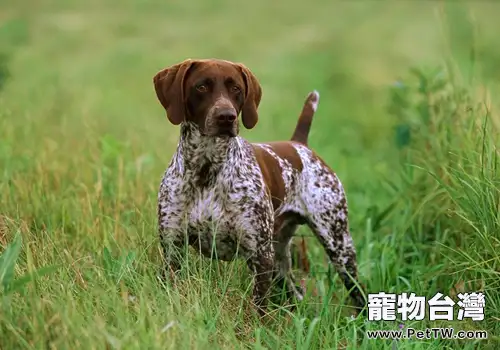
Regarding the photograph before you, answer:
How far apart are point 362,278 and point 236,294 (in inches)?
49.1

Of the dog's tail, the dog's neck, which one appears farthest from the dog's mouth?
the dog's tail

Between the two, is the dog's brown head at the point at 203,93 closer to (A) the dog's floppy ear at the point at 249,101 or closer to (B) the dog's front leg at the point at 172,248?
(A) the dog's floppy ear at the point at 249,101

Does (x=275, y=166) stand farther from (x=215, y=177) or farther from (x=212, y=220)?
(x=212, y=220)

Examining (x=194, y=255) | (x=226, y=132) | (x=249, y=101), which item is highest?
(x=249, y=101)

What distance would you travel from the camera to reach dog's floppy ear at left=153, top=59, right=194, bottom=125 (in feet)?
13.9

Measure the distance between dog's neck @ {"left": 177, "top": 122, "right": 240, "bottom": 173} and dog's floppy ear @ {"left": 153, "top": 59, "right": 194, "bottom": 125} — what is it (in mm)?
143

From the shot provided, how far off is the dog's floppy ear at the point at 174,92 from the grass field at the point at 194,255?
0.73 metres

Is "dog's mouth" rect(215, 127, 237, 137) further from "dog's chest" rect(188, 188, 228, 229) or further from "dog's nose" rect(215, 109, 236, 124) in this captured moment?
"dog's chest" rect(188, 188, 228, 229)

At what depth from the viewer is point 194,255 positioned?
4.47 m

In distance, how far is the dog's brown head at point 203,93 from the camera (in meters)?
4.15

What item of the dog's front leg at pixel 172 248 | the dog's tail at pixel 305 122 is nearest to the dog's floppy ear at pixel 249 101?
the dog's front leg at pixel 172 248

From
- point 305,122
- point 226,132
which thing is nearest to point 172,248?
point 226,132

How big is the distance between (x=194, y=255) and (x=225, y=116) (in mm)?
843

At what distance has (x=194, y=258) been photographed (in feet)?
14.4
